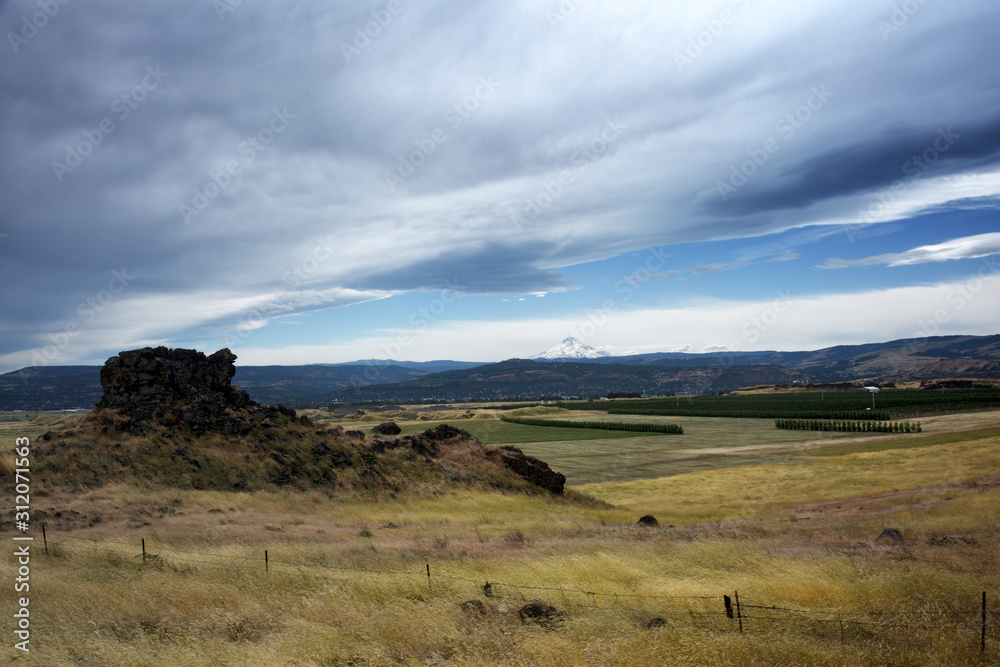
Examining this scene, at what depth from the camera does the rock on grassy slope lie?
2900 centimetres

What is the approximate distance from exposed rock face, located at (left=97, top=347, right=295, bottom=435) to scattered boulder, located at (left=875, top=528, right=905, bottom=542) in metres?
31.7

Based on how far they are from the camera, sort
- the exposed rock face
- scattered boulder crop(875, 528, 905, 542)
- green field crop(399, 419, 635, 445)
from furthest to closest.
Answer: green field crop(399, 419, 635, 445), the exposed rock face, scattered boulder crop(875, 528, 905, 542)

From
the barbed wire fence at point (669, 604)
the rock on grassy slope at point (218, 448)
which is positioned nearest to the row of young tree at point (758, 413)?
the rock on grassy slope at point (218, 448)

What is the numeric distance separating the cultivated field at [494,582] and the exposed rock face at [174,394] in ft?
22.3

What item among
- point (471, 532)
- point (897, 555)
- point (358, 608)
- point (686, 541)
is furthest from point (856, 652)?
point (471, 532)

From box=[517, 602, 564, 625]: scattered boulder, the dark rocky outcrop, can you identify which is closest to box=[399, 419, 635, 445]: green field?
the dark rocky outcrop

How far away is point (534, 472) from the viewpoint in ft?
126

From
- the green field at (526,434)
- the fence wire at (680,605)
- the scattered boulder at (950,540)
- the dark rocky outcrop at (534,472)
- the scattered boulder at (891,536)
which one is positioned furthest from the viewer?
the green field at (526,434)

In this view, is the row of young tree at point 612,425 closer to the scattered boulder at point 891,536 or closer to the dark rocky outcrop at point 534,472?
the dark rocky outcrop at point 534,472

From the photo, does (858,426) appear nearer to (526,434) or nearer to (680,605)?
(526,434)

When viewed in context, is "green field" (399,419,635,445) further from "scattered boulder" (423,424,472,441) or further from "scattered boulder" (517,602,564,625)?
"scattered boulder" (517,602,564,625)

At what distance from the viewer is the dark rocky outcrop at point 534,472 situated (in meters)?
38.1

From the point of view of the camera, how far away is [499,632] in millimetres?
10258

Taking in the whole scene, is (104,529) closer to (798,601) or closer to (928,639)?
(798,601)
